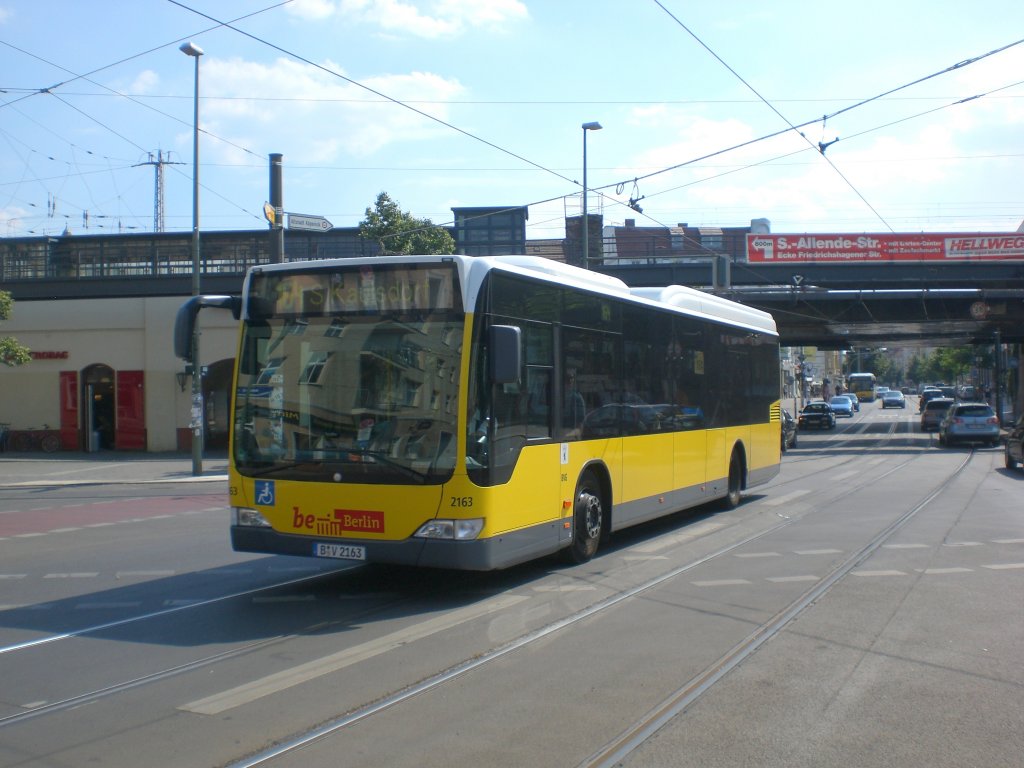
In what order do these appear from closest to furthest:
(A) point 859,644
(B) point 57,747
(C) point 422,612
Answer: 1. (B) point 57,747
2. (A) point 859,644
3. (C) point 422,612

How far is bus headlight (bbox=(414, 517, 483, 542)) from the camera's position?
841 centimetres

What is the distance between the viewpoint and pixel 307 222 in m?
22.1

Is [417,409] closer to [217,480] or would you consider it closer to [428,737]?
[428,737]

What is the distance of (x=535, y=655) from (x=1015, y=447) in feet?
70.0

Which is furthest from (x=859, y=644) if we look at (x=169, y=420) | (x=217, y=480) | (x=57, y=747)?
(x=169, y=420)

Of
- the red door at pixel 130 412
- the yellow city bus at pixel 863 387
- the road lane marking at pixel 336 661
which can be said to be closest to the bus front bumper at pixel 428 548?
the road lane marking at pixel 336 661

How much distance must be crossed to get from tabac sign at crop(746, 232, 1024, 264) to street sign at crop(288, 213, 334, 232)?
942 inches

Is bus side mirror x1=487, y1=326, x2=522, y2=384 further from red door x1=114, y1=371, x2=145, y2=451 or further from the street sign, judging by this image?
red door x1=114, y1=371, x2=145, y2=451

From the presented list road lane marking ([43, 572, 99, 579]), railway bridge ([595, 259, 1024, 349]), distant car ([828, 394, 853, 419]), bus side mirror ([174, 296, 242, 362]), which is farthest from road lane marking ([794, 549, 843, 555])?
A: distant car ([828, 394, 853, 419])

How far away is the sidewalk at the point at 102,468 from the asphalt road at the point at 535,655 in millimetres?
12799

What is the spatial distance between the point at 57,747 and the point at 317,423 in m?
4.03

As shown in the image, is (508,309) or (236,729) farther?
(508,309)

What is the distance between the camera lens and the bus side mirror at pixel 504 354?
841cm

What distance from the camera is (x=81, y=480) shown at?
83.0 ft
